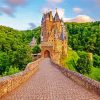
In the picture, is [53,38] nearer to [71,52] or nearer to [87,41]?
[71,52]

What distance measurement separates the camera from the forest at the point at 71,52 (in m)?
71.5

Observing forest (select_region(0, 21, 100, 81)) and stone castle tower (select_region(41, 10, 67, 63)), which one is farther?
stone castle tower (select_region(41, 10, 67, 63))

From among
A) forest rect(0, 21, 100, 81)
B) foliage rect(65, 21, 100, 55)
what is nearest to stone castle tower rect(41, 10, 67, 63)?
forest rect(0, 21, 100, 81)

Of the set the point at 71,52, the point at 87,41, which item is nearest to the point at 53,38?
the point at 71,52

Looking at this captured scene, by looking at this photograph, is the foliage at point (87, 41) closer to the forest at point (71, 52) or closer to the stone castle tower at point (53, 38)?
the forest at point (71, 52)

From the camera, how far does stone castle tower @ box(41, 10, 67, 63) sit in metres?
85.4

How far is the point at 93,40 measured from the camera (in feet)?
450

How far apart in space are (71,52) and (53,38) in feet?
47.3

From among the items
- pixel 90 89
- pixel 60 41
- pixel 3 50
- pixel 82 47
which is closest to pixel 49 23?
pixel 60 41

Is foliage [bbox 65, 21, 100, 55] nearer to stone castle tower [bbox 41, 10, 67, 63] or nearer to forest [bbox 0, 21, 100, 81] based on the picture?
forest [bbox 0, 21, 100, 81]

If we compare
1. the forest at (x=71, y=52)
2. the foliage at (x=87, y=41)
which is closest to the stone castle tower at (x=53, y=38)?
the forest at (x=71, y=52)

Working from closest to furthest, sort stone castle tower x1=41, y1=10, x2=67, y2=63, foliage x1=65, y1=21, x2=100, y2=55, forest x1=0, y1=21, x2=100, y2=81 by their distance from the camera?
forest x1=0, y1=21, x2=100, y2=81 → stone castle tower x1=41, y1=10, x2=67, y2=63 → foliage x1=65, y1=21, x2=100, y2=55

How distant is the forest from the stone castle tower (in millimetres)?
3211

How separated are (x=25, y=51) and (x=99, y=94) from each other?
60.0 metres
